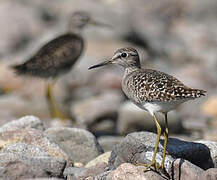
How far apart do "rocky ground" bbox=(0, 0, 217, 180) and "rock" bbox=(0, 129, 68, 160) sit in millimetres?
14

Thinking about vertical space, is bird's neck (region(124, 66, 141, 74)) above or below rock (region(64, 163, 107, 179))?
above

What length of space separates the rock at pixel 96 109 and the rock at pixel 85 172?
210 inches

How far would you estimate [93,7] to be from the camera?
2236cm

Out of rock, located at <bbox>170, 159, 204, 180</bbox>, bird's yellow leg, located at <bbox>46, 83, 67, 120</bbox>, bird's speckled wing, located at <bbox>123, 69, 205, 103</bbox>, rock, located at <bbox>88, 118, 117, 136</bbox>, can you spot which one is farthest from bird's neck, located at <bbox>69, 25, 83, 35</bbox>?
rock, located at <bbox>170, 159, 204, 180</bbox>

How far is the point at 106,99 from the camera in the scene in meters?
14.6

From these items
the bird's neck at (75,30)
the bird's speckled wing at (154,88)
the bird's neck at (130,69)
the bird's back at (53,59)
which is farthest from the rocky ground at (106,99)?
the bird's neck at (75,30)

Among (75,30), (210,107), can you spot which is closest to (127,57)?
(75,30)

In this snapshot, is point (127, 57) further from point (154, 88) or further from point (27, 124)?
point (27, 124)

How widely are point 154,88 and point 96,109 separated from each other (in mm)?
6446

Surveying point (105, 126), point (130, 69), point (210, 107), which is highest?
point (130, 69)

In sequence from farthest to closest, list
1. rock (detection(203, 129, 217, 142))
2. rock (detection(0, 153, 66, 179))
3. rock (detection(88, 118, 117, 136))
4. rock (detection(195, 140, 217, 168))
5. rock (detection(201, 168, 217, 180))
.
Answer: rock (detection(88, 118, 117, 136)) → rock (detection(203, 129, 217, 142)) → rock (detection(195, 140, 217, 168)) → rock (detection(201, 168, 217, 180)) → rock (detection(0, 153, 66, 179))

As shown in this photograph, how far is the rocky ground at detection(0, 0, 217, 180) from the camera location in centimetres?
758

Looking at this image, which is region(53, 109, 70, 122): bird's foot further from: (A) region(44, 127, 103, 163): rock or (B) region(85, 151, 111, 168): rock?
(B) region(85, 151, 111, 168): rock

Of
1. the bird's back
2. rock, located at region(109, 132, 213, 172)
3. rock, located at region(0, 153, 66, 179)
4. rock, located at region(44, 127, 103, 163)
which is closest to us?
rock, located at region(0, 153, 66, 179)
